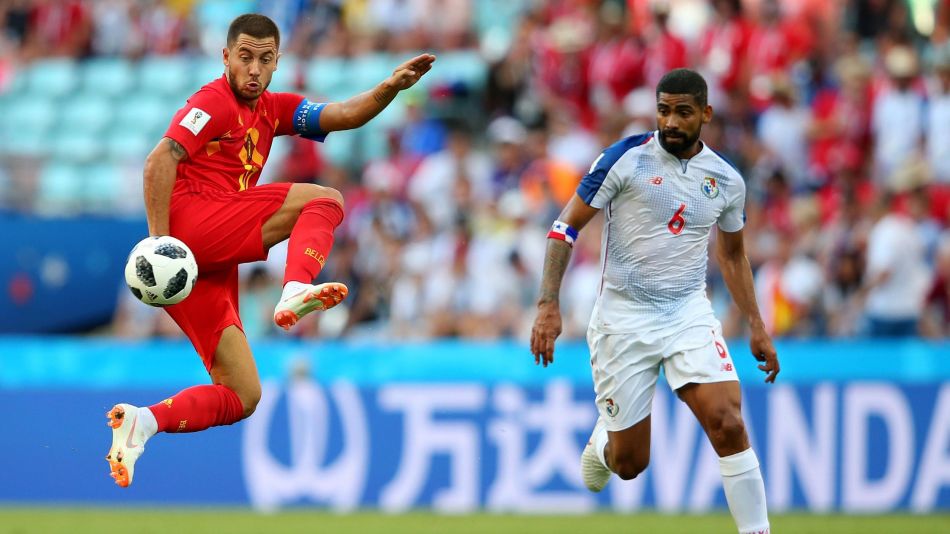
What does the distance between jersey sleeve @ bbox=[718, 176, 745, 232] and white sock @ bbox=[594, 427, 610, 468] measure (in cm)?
144

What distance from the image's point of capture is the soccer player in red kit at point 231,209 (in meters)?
8.52

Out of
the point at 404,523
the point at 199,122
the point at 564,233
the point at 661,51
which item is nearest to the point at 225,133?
the point at 199,122

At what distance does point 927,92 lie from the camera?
15.5 m

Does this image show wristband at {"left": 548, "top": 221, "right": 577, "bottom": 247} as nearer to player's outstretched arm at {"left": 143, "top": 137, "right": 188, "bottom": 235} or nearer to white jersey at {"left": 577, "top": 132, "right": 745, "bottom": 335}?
white jersey at {"left": 577, "top": 132, "right": 745, "bottom": 335}

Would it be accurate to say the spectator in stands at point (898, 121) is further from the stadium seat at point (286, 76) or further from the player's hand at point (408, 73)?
the player's hand at point (408, 73)

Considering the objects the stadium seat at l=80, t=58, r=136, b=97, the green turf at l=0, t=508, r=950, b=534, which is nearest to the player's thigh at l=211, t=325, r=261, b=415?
the green turf at l=0, t=508, r=950, b=534

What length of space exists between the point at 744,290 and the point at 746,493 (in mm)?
1267

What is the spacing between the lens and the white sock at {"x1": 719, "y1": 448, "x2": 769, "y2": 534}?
889 centimetres

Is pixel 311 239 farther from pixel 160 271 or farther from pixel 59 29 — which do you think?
pixel 59 29

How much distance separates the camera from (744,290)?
31.1 feet

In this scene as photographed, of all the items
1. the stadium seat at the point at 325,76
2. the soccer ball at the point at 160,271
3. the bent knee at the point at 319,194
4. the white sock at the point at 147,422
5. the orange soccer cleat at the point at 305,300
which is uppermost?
the stadium seat at the point at 325,76

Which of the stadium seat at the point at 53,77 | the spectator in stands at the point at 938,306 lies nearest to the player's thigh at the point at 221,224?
the spectator in stands at the point at 938,306

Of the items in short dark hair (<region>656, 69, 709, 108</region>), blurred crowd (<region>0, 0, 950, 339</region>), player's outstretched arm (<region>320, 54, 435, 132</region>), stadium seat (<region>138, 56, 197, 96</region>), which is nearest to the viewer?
short dark hair (<region>656, 69, 709, 108</region>)

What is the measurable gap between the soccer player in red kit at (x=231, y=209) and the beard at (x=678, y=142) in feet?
Result: 4.64
